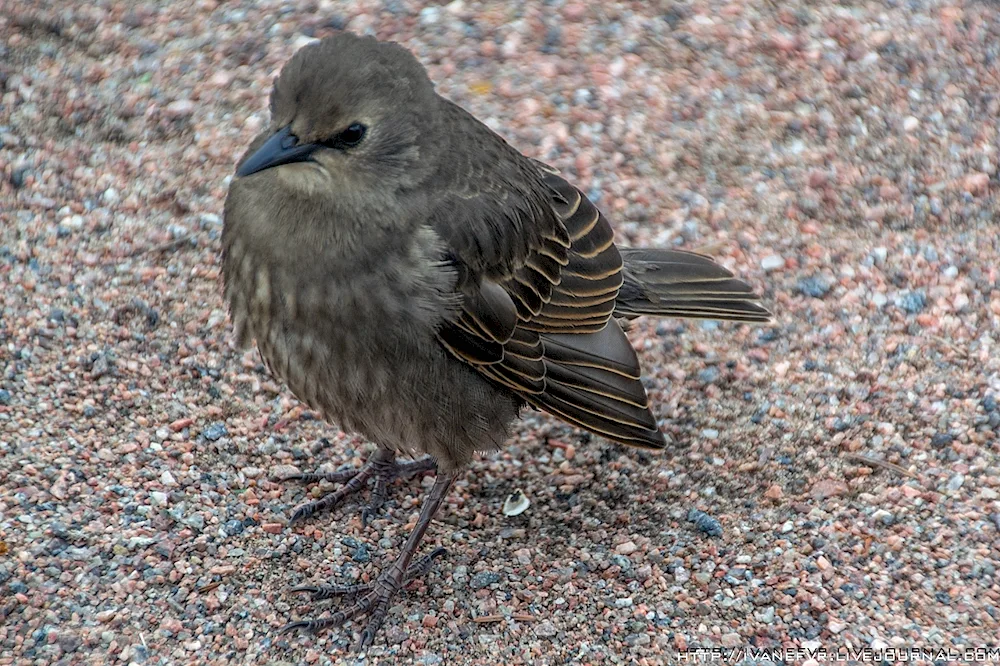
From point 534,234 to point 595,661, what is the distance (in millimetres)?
1664

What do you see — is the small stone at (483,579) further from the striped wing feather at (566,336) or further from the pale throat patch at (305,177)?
the pale throat patch at (305,177)

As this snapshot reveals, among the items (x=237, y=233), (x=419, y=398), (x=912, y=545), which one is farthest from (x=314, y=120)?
(x=912, y=545)

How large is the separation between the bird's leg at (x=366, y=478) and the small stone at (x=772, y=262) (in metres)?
1.96

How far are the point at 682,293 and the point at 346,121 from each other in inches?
75.7

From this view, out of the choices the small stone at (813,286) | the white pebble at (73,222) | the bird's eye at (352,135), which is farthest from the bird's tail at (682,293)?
the white pebble at (73,222)

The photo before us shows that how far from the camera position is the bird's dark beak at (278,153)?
3881 mm

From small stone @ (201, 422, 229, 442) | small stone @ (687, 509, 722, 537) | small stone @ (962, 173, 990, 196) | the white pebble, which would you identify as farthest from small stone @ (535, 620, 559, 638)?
small stone @ (962, 173, 990, 196)

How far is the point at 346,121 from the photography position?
399 cm

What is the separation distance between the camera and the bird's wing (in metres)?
4.45

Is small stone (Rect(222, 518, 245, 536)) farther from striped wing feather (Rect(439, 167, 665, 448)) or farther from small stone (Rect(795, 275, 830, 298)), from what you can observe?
small stone (Rect(795, 275, 830, 298))

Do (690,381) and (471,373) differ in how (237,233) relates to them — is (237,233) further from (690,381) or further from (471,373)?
(690,381)

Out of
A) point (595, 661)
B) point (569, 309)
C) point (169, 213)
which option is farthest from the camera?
point (169, 213)

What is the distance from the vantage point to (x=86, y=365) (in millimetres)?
5117

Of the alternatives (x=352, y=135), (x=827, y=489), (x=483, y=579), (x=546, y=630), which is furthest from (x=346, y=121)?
(x=827, y=489)
